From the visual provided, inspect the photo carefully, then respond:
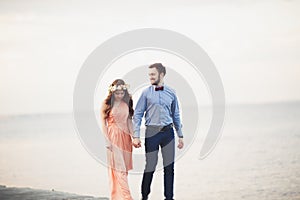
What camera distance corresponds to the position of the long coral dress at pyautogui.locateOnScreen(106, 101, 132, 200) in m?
5.52

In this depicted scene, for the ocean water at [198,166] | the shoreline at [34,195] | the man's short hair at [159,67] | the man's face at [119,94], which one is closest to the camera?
the man's short hair at [159,67]

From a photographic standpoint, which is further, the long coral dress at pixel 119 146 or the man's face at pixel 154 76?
the long coral dress at pixel 119 146

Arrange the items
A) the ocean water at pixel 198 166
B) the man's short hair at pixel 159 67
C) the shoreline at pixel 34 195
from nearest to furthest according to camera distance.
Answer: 1. the man's short hair at pixel 159 67
2. the shoreline at pixel 34 195
3. the ocean water at pixel 198 166

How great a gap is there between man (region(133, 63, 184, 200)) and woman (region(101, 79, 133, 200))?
0.15 meters

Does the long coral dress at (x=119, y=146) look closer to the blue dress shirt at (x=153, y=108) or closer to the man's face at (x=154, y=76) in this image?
the blue dress shirt at (x=153, y=108)

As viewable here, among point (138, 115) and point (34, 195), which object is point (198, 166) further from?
point (138, 115)

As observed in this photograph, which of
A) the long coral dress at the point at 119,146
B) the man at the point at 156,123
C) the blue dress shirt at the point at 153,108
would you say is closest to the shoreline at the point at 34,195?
the long coral dress at the point at 119,146

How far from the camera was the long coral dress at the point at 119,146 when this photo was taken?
5523 millimetres

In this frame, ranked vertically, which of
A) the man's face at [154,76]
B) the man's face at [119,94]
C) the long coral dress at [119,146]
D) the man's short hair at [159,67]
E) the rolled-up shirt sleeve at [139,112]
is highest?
the man's short hair at [159,67]

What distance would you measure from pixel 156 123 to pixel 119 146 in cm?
44

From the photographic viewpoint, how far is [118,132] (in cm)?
Result: 553

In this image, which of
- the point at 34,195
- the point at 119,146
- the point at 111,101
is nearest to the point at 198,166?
the point at 34,195

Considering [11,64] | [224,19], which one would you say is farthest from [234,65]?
[11,64]

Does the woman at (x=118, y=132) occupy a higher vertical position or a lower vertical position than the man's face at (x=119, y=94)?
lower
